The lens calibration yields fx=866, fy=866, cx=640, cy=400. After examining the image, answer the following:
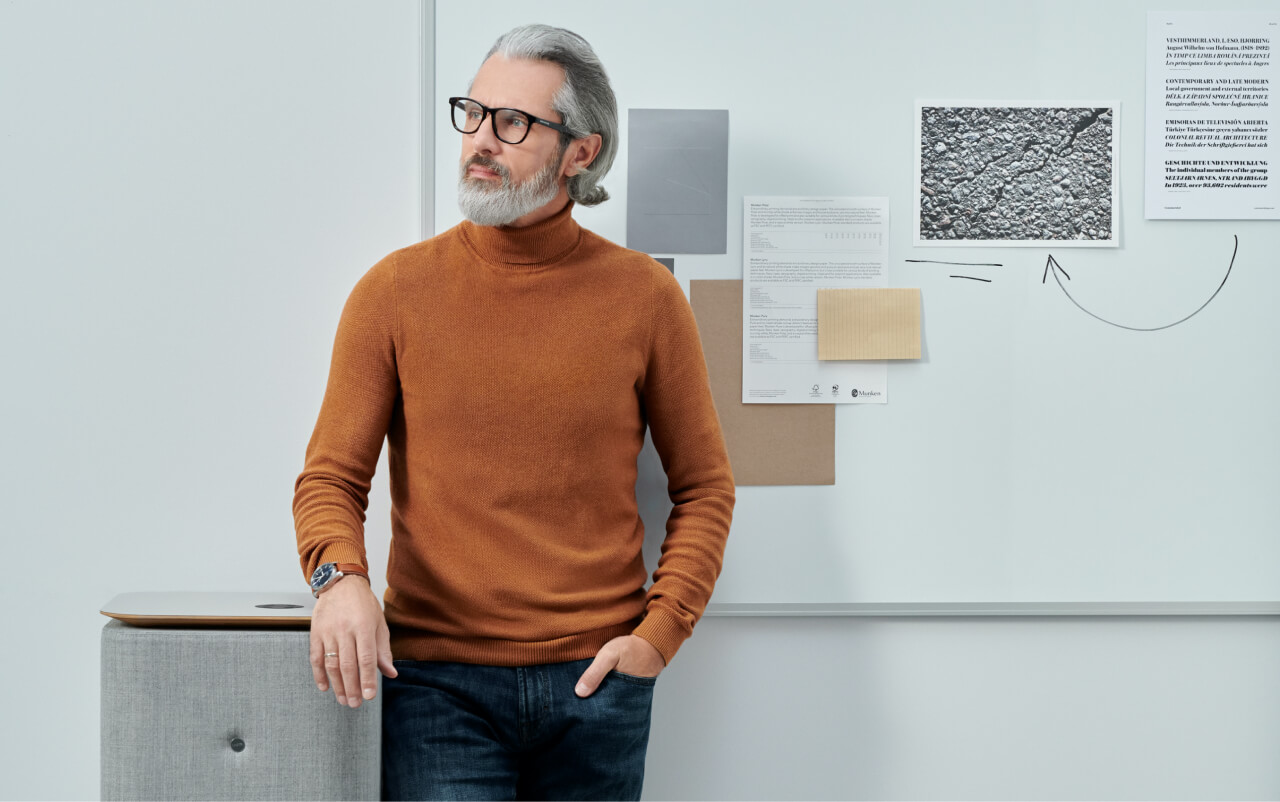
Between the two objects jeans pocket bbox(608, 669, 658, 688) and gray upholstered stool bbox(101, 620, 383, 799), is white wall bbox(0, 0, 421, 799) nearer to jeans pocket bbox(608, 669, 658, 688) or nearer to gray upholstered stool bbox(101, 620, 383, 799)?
gray upholstered stool bbox(101, 620, 383, 799)

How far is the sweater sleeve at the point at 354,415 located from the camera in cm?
114

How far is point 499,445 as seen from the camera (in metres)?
1.19

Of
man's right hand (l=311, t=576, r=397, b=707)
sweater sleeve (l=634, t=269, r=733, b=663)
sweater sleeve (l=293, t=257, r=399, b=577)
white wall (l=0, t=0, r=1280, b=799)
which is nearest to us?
man's right hand (l=311, t=576, r=397, b=707)

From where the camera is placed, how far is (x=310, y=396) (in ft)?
4.85

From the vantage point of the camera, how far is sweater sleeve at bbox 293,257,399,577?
114 centimetres

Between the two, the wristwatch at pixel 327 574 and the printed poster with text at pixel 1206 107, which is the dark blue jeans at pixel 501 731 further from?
the printed poster with text at pixel 1206 107

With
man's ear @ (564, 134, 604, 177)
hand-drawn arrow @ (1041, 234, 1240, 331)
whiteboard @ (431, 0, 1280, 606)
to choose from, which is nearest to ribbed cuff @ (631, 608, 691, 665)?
whiteboard @ (431, 0, 1280, 606)

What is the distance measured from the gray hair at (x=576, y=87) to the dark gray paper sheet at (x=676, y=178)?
0.20 metres

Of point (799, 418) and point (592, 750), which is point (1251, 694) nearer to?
point (799, 418)

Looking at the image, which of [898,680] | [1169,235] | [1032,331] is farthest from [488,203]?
[1169,235]

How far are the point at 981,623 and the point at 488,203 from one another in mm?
1111

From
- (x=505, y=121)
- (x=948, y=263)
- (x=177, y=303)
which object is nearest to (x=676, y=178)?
(x=505, y=121)

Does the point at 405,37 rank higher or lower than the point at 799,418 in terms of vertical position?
higher

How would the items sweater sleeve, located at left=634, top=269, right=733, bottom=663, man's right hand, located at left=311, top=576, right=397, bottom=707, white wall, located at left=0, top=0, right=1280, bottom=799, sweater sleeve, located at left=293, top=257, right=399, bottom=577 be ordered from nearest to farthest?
man's right hand, located at left=311, top=576, right=397, bottom=707 < sweater sleeve, located at left=293, top=257, right=399, bottom=577 < sweater sleeve, located at left=634, top=269, right=733, bottom=663 < white wall, located at left=0, top=0, right=1280, bottom=799
